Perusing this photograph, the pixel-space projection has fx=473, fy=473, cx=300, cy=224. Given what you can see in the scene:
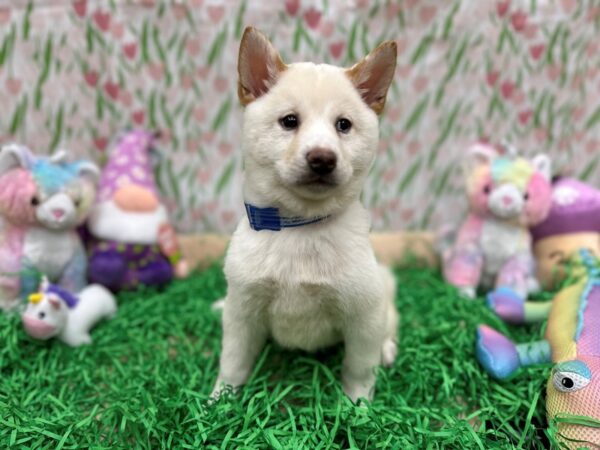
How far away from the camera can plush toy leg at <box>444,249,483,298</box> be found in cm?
215

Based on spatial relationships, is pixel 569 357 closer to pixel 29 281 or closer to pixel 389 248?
pixel 389 248

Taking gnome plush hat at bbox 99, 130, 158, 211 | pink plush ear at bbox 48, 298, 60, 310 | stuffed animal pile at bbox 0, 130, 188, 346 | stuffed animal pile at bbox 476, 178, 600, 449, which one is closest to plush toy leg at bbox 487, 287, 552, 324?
stuffed animal pile at bbox 476, 178, 600, 449

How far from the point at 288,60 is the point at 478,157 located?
99 cm

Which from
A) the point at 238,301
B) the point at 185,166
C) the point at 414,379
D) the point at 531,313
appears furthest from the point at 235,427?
the point at 185,166

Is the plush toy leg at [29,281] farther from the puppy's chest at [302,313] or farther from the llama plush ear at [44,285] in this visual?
the puppy's chest at [302,313]

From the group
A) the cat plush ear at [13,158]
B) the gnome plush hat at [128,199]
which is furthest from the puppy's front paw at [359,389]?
the cat plush ear at [13,158]

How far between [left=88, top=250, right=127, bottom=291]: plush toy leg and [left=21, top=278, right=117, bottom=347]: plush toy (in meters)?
0.07

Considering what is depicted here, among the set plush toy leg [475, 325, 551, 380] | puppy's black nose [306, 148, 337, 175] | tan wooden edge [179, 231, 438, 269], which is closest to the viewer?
puppy's black nose [306, 148, 337, 175]

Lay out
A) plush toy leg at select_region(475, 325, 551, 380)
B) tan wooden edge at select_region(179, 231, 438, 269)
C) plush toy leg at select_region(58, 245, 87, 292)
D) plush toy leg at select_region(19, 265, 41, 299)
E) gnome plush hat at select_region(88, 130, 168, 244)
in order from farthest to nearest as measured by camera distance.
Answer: tan wooden edge at select_region(179, 231, 438, 269) < gnome plush hat at select_region(88, 130, 168, 244) < plush toy leg at select_region(58, 245, 87, 292) < plush toy leg at select_region(19, 265, 41, 299) < plush toy leg at select_region(475, 325, 551, 380)

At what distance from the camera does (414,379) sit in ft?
5.18

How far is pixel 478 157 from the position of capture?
217cm

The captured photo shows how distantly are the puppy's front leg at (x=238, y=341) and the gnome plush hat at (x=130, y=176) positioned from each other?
0.89 m

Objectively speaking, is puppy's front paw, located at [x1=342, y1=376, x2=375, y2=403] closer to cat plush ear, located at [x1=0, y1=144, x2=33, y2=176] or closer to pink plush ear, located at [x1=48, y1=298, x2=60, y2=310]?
pink plush ear, located at [x1=48, y1=298, x2=60, y2=310]

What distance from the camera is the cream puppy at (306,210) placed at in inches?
47.2
